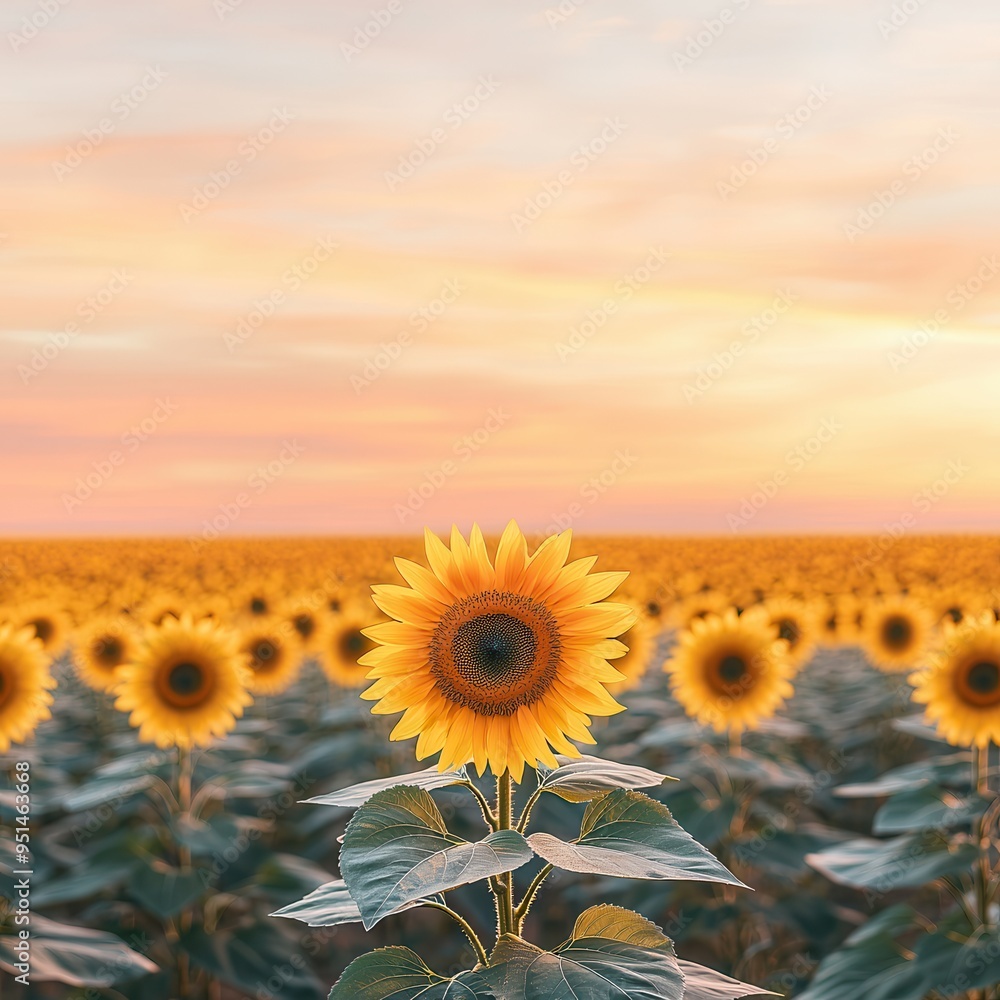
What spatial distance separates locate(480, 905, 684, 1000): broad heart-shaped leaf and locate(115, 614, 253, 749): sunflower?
6.24 meters

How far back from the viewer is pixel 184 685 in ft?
26.5

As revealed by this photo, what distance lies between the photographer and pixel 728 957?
8398mm

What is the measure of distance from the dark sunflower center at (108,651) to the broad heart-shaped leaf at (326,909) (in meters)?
9.81

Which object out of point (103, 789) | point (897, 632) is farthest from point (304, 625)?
point (897, 632)

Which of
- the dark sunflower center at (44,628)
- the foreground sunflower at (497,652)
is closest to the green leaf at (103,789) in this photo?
the foreground sunflower at (497,652)

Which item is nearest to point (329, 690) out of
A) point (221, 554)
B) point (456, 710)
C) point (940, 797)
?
point (940, 797)

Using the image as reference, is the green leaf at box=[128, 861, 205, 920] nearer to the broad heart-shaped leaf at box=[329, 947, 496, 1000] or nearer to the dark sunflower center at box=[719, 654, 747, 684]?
the dark sunflower center at box=[719, 654, 747, 684]

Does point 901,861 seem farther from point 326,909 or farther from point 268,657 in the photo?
point 268,657

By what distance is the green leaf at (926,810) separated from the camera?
5984 millimetres

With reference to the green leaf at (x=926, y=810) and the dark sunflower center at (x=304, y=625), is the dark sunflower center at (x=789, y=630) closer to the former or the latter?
the dark sunflower center at (x=304, y=625)

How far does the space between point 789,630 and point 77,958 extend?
351 inches

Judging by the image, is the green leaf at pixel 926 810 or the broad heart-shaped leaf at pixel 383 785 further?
the green leaf at pixel 926 810

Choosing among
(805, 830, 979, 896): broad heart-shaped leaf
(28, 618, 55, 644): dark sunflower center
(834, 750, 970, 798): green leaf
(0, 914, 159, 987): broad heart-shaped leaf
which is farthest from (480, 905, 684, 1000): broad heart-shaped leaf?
Result: (28, 618, 55, 644): dark sunflower center

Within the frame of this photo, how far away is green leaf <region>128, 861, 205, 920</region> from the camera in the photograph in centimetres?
668
